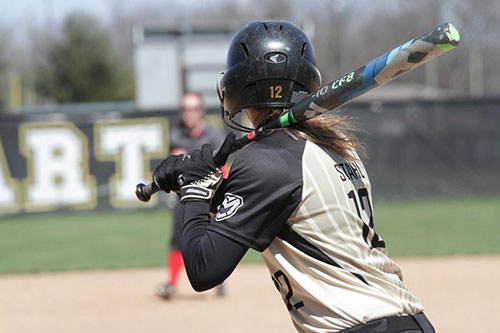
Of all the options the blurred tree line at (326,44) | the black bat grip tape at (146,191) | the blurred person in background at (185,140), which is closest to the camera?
the black bat grip tape at (146,191)

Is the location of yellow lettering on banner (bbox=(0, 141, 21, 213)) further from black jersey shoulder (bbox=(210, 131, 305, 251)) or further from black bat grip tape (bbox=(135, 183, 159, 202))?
black jersey shoulder (bbox=(210, 131, 305, 251))

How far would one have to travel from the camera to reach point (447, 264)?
28.9 ft

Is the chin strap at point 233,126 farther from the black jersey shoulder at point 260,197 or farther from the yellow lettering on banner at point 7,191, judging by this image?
the yellow lettering on banner at point 7,191

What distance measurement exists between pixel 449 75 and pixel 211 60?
17.4m

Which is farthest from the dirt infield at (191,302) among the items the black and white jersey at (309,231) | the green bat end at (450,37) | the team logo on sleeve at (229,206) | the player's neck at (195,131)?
the green bat end at (450,37)

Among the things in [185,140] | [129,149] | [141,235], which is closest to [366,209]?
[185,140]

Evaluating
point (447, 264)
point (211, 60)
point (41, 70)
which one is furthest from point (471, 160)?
point (41, 70)

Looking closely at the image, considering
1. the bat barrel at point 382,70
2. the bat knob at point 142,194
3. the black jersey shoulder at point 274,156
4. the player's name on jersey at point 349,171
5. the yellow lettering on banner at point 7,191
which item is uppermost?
the bat barrel at point 382,70

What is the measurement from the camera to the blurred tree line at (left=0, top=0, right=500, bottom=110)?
26234mm

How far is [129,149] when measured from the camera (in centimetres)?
1409

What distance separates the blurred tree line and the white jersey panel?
18.8m

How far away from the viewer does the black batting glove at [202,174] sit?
2393 mm

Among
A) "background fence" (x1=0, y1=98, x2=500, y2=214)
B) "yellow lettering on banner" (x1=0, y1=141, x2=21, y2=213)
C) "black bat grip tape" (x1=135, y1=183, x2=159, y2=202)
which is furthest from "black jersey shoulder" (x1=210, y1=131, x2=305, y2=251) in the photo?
"yellow lettering on banner" (x1=0, y1=141, x2=21, y2=213)

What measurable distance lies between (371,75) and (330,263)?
61cm
